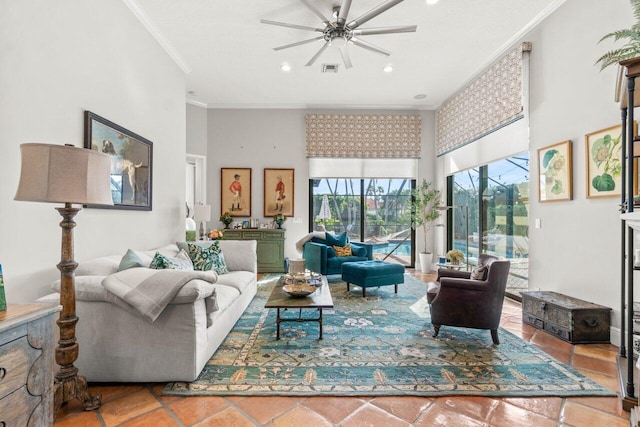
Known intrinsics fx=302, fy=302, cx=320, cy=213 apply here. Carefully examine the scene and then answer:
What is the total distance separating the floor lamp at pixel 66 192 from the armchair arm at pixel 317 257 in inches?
136

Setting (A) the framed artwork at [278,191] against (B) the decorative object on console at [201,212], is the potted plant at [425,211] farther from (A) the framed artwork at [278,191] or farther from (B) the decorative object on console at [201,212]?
(B) the decorative object on console at [201,212]

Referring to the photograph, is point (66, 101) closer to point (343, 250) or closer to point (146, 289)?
point (146, 289)

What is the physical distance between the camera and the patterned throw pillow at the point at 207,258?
3.43m

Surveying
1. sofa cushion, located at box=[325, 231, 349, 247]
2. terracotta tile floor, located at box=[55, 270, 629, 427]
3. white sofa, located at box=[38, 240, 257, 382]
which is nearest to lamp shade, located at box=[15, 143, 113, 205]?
white sofa, located at box=[38, 240, 257, 382]

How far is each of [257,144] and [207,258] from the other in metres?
3.47

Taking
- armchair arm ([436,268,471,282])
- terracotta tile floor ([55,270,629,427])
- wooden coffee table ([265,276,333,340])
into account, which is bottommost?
terracotta tile floor ([55,270,629,427])

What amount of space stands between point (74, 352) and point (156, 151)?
2.63 m

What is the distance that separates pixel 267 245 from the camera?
584 cm

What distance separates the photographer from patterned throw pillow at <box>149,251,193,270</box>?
2.62 m

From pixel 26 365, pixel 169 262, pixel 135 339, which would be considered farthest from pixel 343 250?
pixel 26 365

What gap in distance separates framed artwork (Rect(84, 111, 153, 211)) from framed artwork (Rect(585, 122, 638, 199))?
177 inches

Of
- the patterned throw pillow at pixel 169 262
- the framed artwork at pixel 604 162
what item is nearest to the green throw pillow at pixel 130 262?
the patterned throw pillow at pixel 169 262

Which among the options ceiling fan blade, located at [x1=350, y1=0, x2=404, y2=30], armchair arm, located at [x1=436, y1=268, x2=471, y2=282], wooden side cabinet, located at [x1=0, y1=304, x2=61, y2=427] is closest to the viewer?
wooden side cabinet, located at [x1=0, y1=304, x2=61, y2=427]

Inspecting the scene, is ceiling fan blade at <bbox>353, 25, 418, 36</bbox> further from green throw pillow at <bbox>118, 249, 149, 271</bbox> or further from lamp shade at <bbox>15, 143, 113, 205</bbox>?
green throw pillow at <bbox>118, 249, 149, 271</bbox>
